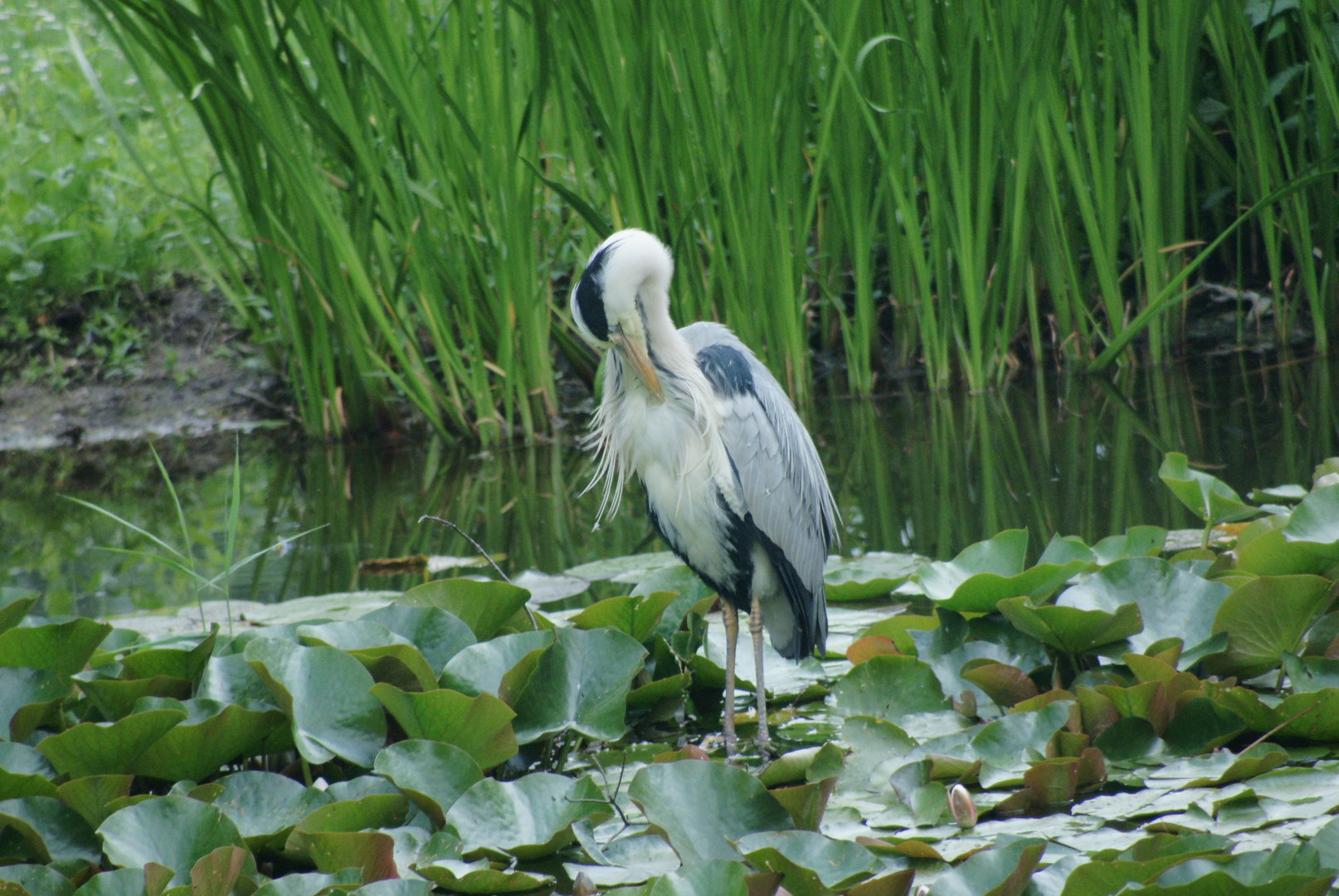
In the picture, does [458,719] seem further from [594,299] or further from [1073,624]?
[1073,624]

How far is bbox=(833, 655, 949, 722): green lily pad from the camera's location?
211 centimetres

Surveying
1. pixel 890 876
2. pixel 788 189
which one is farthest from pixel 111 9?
pixel 890 876

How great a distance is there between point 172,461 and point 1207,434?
4742 mm

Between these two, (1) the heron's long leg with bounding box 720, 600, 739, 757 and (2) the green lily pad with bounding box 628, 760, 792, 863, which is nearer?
(2) the green lily pad with bounding box 628, 760, 792, 863

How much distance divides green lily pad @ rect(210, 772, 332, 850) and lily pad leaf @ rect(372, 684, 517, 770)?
18 centimetres

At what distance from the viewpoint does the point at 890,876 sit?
4.42 feet

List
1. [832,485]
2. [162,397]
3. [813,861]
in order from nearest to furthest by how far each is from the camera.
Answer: [813,861], [832,485], [162,397]

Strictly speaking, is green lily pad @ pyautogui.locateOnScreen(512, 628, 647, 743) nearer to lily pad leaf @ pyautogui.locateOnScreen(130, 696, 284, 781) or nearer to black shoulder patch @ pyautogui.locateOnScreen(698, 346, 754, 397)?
lily pad leaf @ pyautogui.locateOnScreen(130, 696, 284, 781)

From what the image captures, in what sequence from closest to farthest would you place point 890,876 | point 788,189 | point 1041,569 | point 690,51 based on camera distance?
point 890,876, point 1041,569, point 690,51, point 788,189

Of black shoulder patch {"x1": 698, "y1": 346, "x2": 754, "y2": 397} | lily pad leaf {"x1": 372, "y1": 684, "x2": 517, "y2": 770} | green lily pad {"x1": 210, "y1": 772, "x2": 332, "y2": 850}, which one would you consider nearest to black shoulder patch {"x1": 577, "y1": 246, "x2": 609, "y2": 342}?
black shoulder patch {"x1": 698, "y1": 346, "x2": 754, "y2": 397}

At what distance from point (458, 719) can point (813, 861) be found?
66cm

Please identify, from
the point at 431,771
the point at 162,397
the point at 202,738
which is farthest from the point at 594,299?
the point at 162,397

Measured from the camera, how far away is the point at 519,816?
1.68 metres

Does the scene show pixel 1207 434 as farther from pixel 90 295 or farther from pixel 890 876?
pixel 90 295
